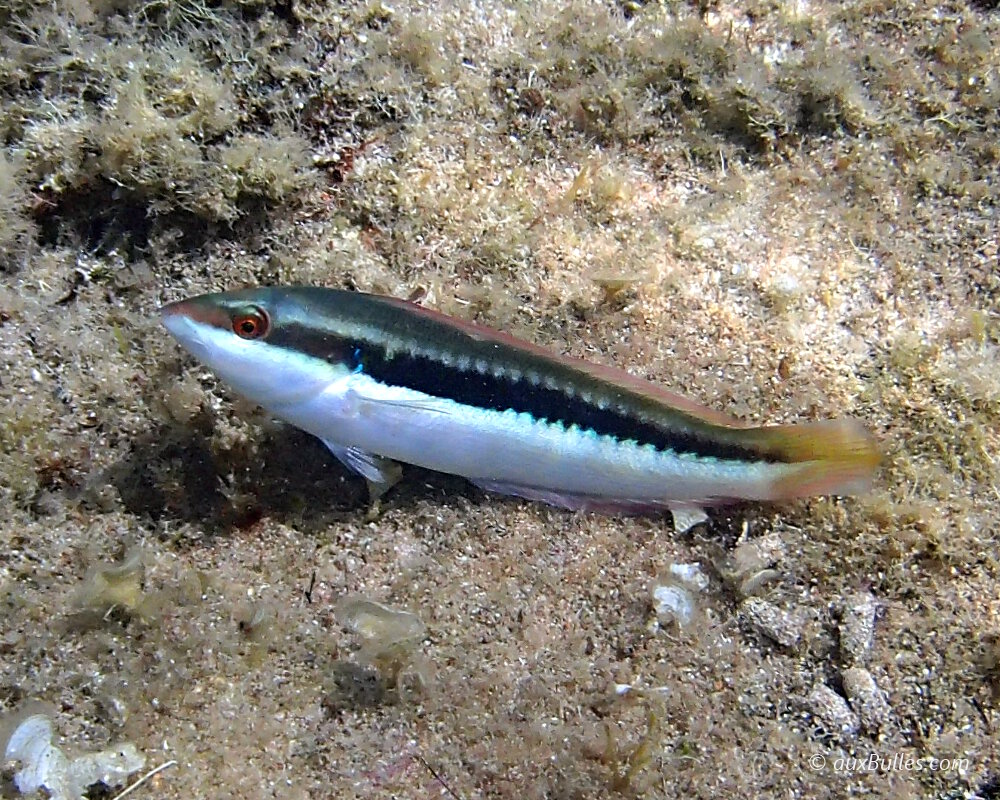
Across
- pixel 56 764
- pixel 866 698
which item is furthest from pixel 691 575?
pixel 56 764

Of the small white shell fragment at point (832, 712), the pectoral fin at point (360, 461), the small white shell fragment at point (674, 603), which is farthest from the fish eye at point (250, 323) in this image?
the small white shell fragment at point (832, 712)

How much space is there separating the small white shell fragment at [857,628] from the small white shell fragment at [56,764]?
251cm

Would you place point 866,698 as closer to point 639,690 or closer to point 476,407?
point 639,690

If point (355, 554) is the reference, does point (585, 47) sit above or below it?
above

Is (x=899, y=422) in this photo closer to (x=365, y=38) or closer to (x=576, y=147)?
(x=576, y=147)

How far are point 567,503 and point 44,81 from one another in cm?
297

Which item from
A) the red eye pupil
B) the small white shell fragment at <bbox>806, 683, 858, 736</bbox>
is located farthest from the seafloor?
the red eye pupil

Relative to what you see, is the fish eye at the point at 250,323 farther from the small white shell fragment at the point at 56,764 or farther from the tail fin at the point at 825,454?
the tail fin at the point at 825,454

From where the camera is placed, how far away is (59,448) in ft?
8.90

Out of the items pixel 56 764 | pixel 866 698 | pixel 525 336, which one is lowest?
pixel 56 764

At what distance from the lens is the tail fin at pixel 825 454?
232 centimetres

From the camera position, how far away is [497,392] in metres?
2.36

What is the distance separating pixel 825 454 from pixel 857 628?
2.21 ft

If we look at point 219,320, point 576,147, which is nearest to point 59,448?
point 219,320
